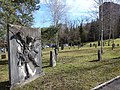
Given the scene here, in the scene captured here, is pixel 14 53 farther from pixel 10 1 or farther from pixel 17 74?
pixel 10 1

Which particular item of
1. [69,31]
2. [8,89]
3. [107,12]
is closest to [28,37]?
[8,89]

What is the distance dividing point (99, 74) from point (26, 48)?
378cm

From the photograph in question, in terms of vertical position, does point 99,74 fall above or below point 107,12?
below

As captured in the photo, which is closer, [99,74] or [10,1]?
[99,74]

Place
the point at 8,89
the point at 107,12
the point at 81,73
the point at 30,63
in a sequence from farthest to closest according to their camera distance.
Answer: the point at 107,12
the point at 81,73
the point at 30,63
the point at 8,89

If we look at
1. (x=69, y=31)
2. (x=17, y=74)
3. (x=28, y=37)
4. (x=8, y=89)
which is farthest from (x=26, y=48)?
(x=69, y=31)

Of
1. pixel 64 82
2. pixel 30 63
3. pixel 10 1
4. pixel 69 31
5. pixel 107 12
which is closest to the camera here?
pixel 64 82

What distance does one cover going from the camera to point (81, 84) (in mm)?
10273

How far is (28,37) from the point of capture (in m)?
11.4

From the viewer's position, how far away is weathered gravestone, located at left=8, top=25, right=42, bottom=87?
1012cm

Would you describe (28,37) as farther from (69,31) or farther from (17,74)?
(69,31)

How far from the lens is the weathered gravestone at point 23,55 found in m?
10.1

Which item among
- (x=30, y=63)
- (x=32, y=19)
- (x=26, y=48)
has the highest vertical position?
(x=32, y=19)

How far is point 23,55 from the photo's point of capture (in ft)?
35.4
